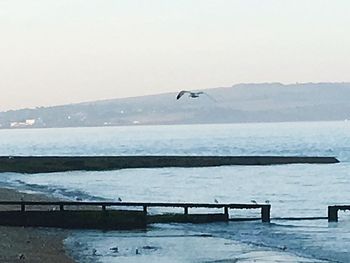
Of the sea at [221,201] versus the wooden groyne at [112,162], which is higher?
the wooden groyne at [112,162]

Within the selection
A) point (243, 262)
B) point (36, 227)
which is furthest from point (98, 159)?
point (243, 262)

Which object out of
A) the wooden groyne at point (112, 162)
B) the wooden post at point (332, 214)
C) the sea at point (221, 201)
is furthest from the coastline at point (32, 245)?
the wooden groyne at point (112, 162)

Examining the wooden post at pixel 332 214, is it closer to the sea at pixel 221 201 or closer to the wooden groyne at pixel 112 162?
the sea at pixel 221 201

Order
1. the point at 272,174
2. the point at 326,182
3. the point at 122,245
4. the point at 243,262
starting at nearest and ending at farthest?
the point at 243,262
the point at 122,245
the point at 326,182
the point at 272,174

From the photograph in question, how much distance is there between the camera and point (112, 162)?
93.4m

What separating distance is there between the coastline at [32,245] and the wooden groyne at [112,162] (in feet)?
181

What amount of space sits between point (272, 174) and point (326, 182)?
465 inches

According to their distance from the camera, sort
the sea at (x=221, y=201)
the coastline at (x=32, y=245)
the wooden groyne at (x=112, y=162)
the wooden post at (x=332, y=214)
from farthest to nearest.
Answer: the wooden groyne at (x=112, y=162) < the wooden post at (x=332, y=214) < the sea at (x=221, y=201) < the coastline at (x=32, y=245)

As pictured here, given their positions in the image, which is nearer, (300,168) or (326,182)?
(326,182)

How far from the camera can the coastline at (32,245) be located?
24.9m

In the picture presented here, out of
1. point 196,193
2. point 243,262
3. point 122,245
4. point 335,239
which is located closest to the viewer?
point 243,262

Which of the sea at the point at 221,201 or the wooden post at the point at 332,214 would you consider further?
the wooden post at the point at 332,214

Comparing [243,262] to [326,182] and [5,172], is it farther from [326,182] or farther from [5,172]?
[5,172]

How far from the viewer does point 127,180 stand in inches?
2975
